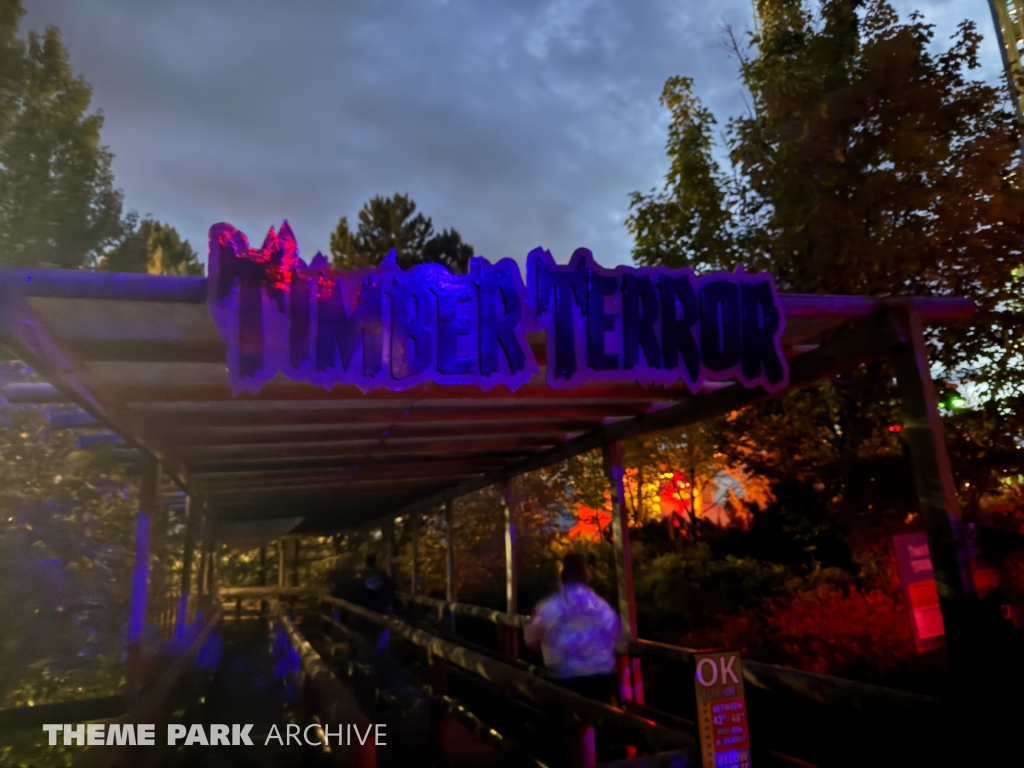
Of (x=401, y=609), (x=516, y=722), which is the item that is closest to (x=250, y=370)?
(x=516, y=722)

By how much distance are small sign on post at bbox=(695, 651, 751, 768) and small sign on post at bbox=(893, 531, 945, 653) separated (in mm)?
1026

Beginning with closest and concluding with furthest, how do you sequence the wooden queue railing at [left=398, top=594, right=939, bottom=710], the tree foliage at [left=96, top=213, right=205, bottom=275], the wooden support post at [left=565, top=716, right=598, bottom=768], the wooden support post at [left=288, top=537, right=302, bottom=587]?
the wooden queue railing at [left=398, top=594, right=939, bottom=710], the wooden support post at [left=565, top=716, right=598, bottom=768], the wooden support post at [left=288, top=537, right=302, bottom=587], the tree foliage at [left=96, top=213, right=205, bottom=275]

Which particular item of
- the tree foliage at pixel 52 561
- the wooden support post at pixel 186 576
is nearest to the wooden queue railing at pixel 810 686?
the tree foliage at pixel 52 561

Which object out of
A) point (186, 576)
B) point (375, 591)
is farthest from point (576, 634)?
point (375, 591)

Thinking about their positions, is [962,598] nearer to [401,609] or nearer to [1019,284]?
[1019,284]

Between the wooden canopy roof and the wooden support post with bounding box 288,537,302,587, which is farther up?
the wooden canopy roof

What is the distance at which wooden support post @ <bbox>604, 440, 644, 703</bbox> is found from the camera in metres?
7.32

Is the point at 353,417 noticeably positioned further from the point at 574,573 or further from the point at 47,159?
the point at 47,159

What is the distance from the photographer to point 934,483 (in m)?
4.10

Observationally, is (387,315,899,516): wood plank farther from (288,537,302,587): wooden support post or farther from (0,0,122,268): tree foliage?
(288,537,302,587): wooden support post

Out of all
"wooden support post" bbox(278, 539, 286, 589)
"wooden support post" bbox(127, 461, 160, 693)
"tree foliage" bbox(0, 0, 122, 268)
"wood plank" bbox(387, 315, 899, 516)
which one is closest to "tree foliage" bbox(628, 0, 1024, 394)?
"wood plank" bbox(387, 315, 899, 516)

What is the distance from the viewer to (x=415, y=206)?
172 feet

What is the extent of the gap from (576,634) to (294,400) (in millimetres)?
3019

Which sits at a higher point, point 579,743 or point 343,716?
point 343,716
